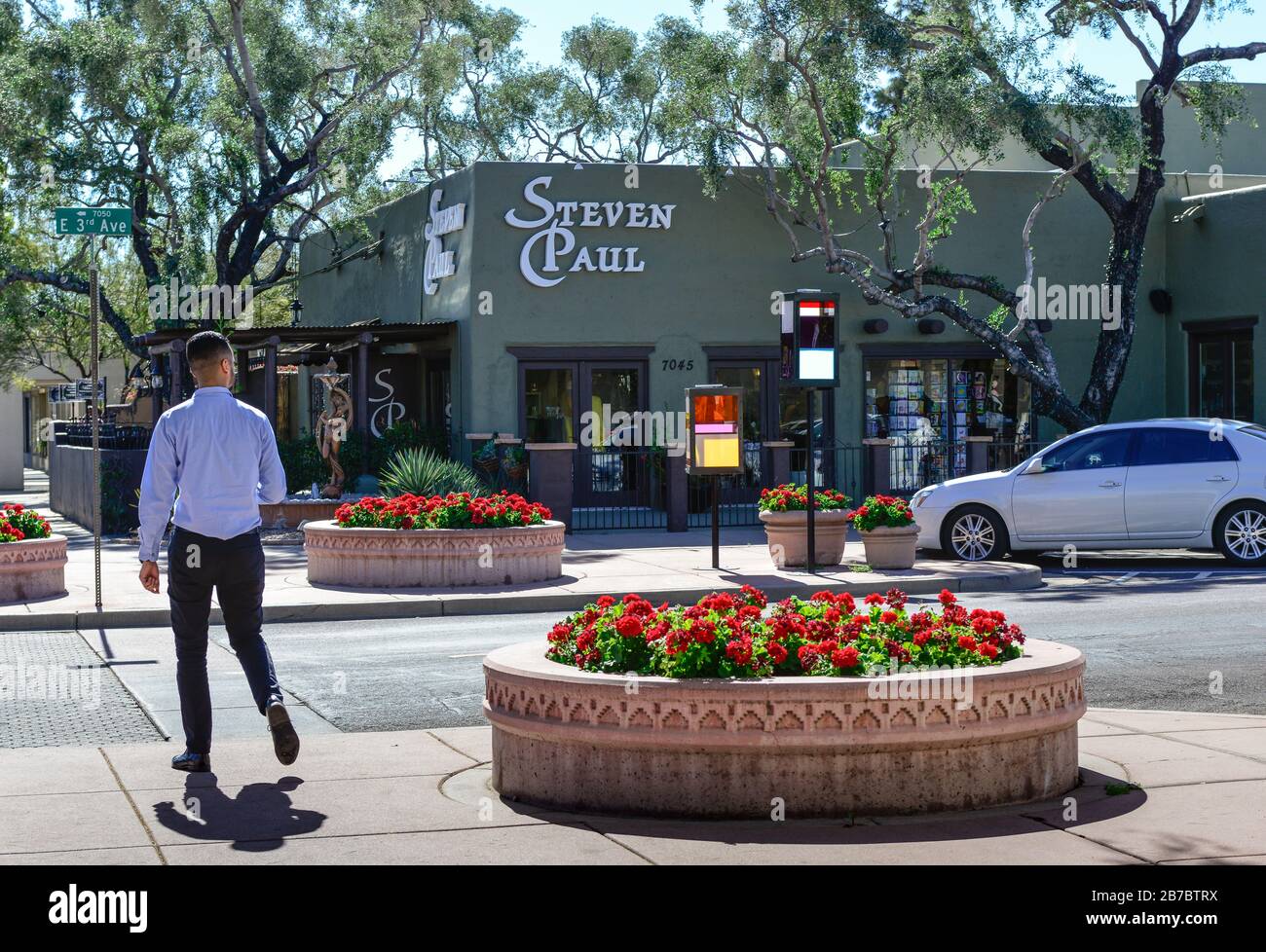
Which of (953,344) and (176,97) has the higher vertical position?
(176,97)

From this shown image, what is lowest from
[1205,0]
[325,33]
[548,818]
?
[548,818]

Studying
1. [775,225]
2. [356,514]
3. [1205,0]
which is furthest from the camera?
[775,225]

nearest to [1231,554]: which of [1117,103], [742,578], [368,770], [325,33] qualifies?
[742,578]

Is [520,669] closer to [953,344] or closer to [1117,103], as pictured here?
[1117,103]

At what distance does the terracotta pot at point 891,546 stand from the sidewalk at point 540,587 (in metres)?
0.23

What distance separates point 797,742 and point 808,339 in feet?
35.3

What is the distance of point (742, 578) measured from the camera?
16.2m

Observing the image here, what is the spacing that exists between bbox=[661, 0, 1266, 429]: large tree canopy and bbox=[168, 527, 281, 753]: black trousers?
1707 cm

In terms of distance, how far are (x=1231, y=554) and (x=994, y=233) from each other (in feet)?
35.2

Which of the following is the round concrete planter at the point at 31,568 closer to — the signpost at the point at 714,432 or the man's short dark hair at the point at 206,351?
the signpost at the point at 714,432

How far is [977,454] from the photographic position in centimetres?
2348

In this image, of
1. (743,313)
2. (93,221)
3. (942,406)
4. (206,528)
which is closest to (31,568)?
(93,221)

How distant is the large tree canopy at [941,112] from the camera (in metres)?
Result: 22.5

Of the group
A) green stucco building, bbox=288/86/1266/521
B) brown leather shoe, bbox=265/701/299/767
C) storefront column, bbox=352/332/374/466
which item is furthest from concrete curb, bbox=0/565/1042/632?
storefront column, bbox=352/332/374/466
